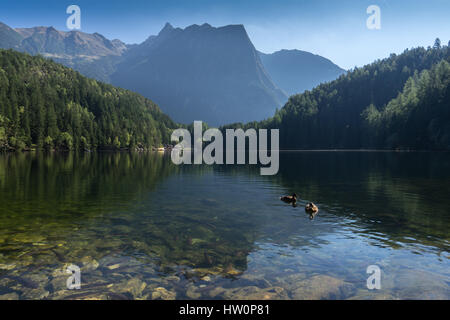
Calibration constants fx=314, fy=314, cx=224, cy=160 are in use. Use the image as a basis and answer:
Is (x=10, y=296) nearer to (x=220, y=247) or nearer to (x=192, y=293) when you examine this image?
(x=192, y=293)

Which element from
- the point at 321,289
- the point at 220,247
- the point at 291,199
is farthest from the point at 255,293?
the point at 291,199

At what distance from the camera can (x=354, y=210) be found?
33.7 m

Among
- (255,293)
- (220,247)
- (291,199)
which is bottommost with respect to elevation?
(255,293)

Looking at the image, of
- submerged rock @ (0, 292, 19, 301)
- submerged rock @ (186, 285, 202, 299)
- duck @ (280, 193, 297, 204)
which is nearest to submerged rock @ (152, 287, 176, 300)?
submerged rock @ (186, 285, 202, 299)

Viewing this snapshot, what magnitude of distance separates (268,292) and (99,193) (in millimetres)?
34278

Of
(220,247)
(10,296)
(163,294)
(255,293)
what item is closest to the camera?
(10,296)

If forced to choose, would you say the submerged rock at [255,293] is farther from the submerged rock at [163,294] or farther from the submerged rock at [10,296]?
the submerged rock at [10,296]

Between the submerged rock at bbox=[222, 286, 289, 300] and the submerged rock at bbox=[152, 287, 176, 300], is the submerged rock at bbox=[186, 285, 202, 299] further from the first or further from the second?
the submerged rock at bbox=[222, 286, 289, 300]

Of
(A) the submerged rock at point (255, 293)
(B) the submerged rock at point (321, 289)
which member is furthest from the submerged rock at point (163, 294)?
(B) the submerged rock at point (321, 289)

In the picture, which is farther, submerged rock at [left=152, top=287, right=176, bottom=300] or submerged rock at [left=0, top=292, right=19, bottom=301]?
submerged rock at [left=152, top=287, right=176, bottom=300]

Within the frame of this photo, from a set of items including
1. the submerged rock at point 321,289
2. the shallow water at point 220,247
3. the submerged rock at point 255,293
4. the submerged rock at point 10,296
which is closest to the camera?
the submerged rock at point 10,296

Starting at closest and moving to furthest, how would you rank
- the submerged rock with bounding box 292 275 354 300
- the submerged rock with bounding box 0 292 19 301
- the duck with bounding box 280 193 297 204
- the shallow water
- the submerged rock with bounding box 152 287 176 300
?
the submerged rock with bounding box 0 292 19 301, the submerged rock with bounding box 152 287 176 300, the submerged rock with bounding box 292 275 354 300, the shallow water, the duck with bounding box 280 193 297 204
